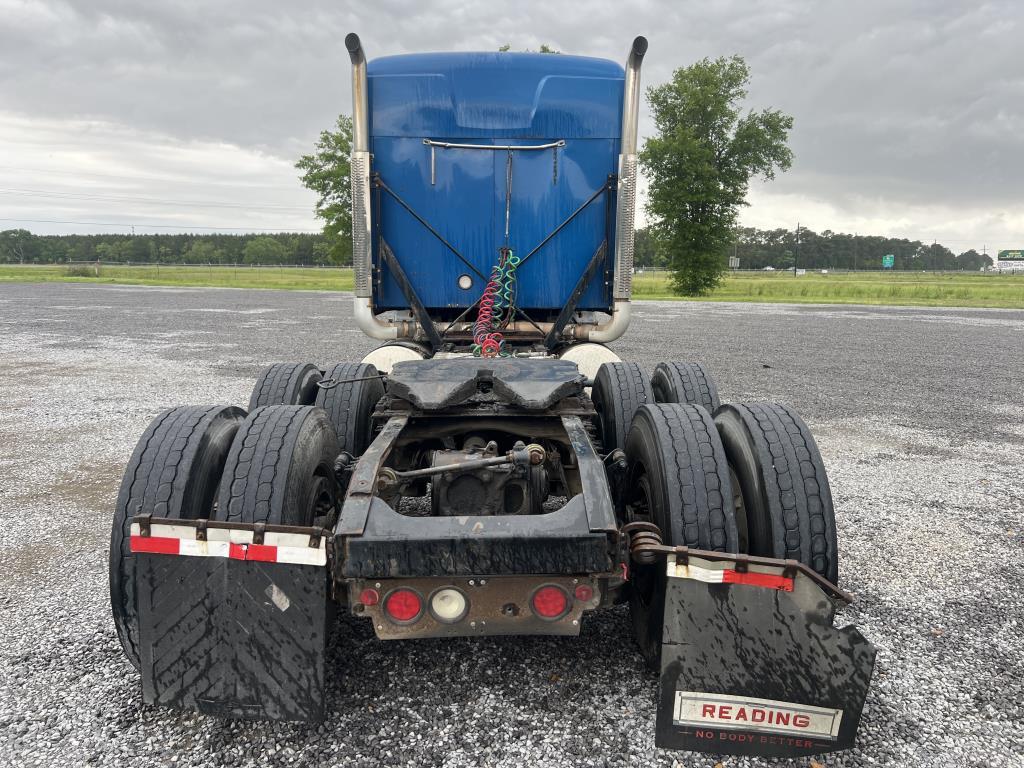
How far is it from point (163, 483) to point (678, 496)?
6.48 ft

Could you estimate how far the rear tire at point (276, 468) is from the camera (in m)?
2.53

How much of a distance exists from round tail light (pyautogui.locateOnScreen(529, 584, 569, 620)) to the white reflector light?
0.23 meters

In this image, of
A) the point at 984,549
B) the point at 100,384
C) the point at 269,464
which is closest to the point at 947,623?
the point at 984,549

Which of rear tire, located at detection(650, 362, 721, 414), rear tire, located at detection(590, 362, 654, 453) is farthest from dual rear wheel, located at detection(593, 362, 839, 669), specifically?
rear tire, located at detection(650, 362, 721, 414)

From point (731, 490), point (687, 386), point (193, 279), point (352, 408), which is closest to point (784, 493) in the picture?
point (731, 490)

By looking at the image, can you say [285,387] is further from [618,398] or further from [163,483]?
[618,398]

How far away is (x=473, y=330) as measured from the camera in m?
5.60

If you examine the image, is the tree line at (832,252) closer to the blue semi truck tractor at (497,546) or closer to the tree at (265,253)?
the tree at (265,253)

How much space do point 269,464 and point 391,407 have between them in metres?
0.92

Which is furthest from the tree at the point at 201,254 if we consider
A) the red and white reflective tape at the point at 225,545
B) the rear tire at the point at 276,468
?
the red and white reflective tape at the point at 225,545

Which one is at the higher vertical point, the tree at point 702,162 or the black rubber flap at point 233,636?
the tree at point 702,162

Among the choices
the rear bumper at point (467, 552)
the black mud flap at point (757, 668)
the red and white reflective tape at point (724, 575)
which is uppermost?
the rear bumper at point (467, 552)

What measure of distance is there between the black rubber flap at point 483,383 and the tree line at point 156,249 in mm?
108203

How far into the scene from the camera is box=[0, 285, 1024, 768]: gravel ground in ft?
7.70
